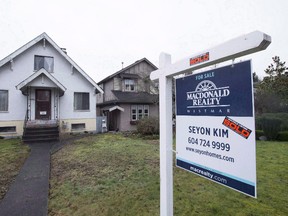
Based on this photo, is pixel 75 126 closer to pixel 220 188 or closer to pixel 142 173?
pixel 142 173

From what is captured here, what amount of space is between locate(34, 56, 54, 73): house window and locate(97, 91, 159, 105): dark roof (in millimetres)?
6965

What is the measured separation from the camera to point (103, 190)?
4.88 metres

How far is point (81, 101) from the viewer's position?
17828 millimetres

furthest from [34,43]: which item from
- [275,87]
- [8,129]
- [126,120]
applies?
[275,87]

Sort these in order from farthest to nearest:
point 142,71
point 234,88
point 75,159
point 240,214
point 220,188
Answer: point 142,71 < point 75,159 < point 220,188 < point 240,214 < point 234,88

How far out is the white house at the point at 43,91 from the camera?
48.5ft

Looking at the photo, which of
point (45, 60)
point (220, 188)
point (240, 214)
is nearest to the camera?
point (240, 214)

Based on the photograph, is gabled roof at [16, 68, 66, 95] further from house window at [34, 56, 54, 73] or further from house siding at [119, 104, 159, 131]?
house siding at [119, 104, 159, 131]

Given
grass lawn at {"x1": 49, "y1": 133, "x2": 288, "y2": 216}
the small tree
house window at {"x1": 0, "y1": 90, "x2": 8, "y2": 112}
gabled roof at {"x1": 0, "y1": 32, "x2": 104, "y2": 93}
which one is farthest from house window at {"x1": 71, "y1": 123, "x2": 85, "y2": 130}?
the small tree

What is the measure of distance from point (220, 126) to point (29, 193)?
5.09 meters

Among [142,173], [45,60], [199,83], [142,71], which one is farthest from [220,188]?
[142,71]

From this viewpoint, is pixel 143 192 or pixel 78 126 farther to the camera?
pixel 78 126

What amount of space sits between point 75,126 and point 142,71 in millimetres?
10894

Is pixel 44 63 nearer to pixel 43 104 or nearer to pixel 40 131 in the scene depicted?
pixel 43 104
